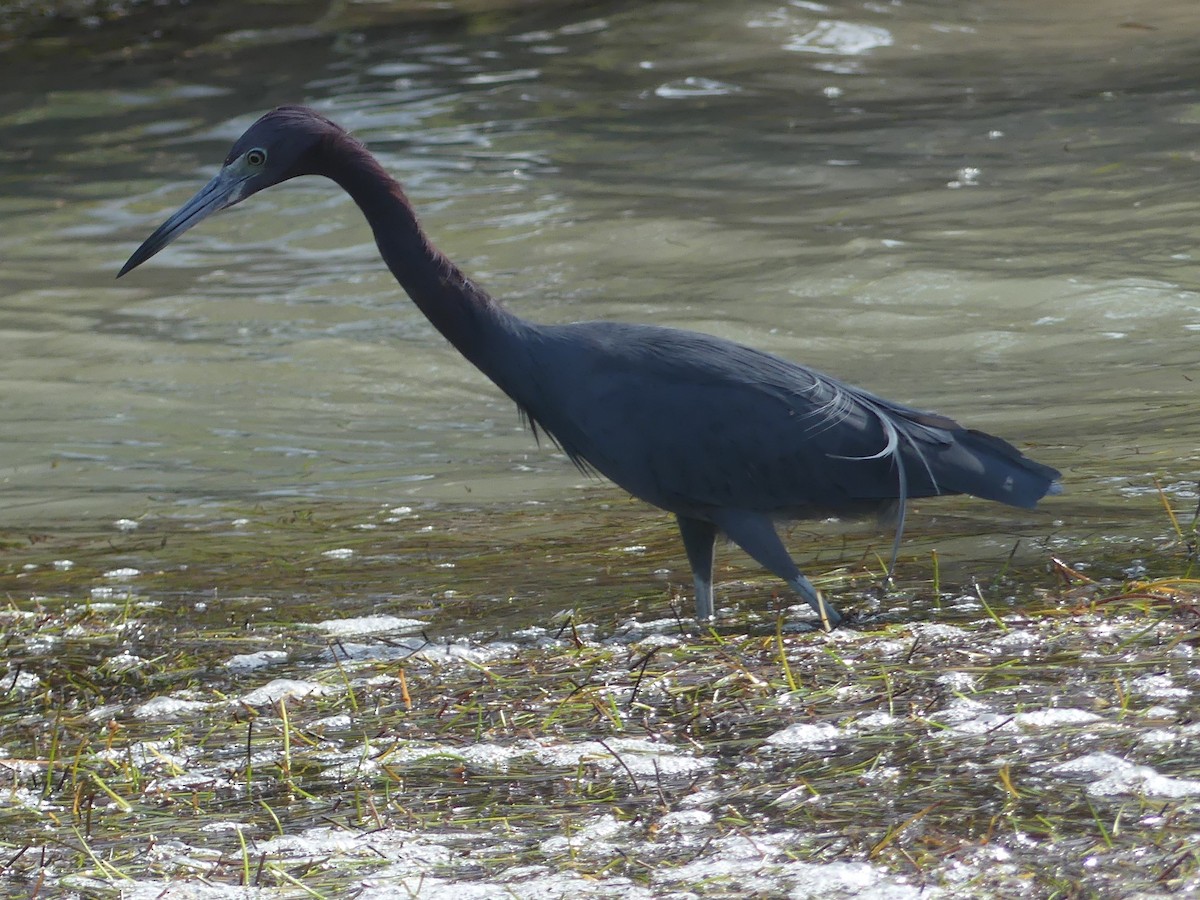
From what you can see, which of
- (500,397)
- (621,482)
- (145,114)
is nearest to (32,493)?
(500,397)

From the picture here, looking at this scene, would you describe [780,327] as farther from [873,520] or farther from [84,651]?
[84,651]

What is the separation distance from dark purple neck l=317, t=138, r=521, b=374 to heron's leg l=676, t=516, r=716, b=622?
847 millimetres

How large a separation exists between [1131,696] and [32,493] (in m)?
6.19

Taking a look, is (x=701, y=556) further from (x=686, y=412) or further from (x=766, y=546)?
(x=686, y=412)

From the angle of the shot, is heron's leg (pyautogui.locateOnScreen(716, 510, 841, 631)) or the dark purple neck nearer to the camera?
heron's leg (pyautogui.locateOnScreen(716, 510, 841, 631))

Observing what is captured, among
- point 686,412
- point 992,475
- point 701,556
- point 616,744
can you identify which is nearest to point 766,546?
point 701,556

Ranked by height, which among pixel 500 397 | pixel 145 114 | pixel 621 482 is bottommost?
pixel 500 397

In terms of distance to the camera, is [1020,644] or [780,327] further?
[780,327]

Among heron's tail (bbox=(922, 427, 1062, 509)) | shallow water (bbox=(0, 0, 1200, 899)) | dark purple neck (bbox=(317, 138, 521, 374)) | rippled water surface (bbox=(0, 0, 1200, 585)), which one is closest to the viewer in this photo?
shallow water (bbox=(0, 0, 1200, 899))

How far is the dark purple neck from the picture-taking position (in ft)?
17.0

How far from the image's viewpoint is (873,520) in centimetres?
528

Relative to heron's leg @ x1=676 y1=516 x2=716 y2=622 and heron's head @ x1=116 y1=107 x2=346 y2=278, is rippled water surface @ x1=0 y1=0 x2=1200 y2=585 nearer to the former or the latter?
heron's leg @ x1=676 y1=516 x2=716 y2=622

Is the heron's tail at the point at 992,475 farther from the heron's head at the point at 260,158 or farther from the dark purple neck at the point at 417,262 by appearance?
the heron's head at the point at 260,158

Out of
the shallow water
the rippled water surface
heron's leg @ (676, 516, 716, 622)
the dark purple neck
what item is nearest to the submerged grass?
the shallow water
